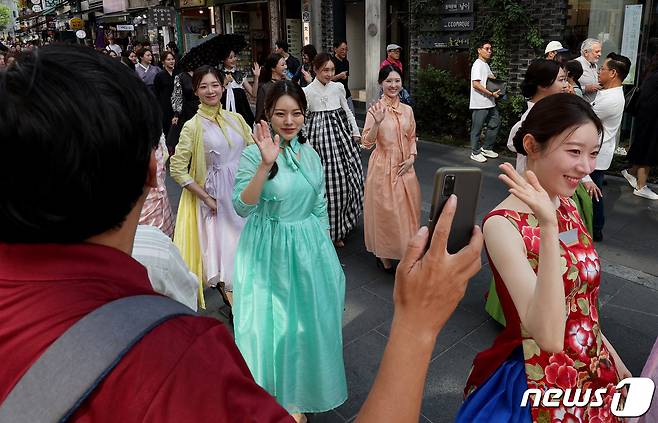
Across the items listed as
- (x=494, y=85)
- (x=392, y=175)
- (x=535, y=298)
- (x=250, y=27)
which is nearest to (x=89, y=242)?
(x=535, y=298)

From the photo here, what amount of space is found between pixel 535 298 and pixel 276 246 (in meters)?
1.41

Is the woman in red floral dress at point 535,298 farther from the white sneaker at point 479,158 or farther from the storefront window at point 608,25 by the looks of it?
the storefront window at point 608,25

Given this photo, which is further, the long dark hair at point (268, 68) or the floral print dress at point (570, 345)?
the long dark hair at point (268, 68)

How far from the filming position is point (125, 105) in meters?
0.76

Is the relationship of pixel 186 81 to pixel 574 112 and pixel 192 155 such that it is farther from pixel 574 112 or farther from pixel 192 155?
pixel 574 112

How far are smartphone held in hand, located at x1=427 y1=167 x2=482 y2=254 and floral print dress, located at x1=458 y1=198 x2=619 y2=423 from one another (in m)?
0.65

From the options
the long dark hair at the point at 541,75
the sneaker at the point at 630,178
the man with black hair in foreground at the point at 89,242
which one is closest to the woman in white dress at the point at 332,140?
the long dark hair at the point at 541,75

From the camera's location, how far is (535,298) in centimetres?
A: 152

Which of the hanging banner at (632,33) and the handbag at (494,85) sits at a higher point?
the hanging banner at (632,33)

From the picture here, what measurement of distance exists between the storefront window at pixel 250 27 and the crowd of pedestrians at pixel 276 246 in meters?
12.0

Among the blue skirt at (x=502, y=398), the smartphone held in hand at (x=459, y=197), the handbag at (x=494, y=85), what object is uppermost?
the smartphone held in hand at (x=459, y=197)

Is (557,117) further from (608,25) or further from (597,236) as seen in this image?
(608,25)

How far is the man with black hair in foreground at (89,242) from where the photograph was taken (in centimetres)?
67

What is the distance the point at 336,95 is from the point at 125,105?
445 cm
